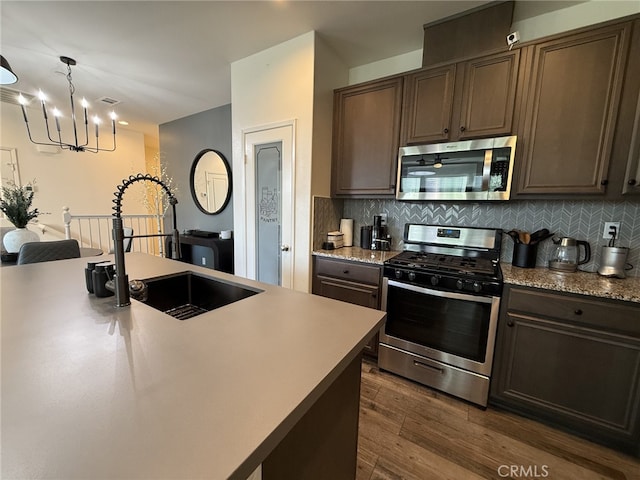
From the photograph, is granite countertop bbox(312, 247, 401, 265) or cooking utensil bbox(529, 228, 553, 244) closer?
cooking utensil bbox(529, 228, 553, 244)

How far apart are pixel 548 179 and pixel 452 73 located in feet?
3.40

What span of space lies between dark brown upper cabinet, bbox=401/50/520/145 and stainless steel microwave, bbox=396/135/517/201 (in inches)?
3.3

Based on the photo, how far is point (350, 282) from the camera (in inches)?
89.3

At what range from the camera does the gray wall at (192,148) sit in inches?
158

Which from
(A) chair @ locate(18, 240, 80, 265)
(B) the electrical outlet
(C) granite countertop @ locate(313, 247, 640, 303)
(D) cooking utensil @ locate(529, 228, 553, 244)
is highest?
(B) the electrical outlet

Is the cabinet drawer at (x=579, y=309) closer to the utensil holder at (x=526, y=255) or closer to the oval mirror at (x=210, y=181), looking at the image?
the utensil holder at (x=526, y=255)

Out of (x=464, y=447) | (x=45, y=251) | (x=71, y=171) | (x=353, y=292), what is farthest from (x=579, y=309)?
(x=71, y=171)

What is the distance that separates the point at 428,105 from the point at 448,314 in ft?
5.36

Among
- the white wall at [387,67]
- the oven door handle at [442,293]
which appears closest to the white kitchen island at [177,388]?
the oven door handle at [442,293]

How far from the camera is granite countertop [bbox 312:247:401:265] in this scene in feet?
7.14

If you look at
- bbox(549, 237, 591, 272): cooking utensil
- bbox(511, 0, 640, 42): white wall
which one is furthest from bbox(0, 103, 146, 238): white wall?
bbox(549, 237, 591, 272): cooking utensil

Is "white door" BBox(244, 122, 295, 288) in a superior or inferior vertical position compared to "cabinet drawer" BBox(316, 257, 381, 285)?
superior

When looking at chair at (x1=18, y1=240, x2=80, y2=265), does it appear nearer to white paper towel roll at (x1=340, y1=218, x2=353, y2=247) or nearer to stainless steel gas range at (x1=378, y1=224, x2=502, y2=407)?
white paper towel roll at (x1=340, y1=218, x2=353, y2=247)

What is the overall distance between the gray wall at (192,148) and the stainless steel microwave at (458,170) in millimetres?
2713
